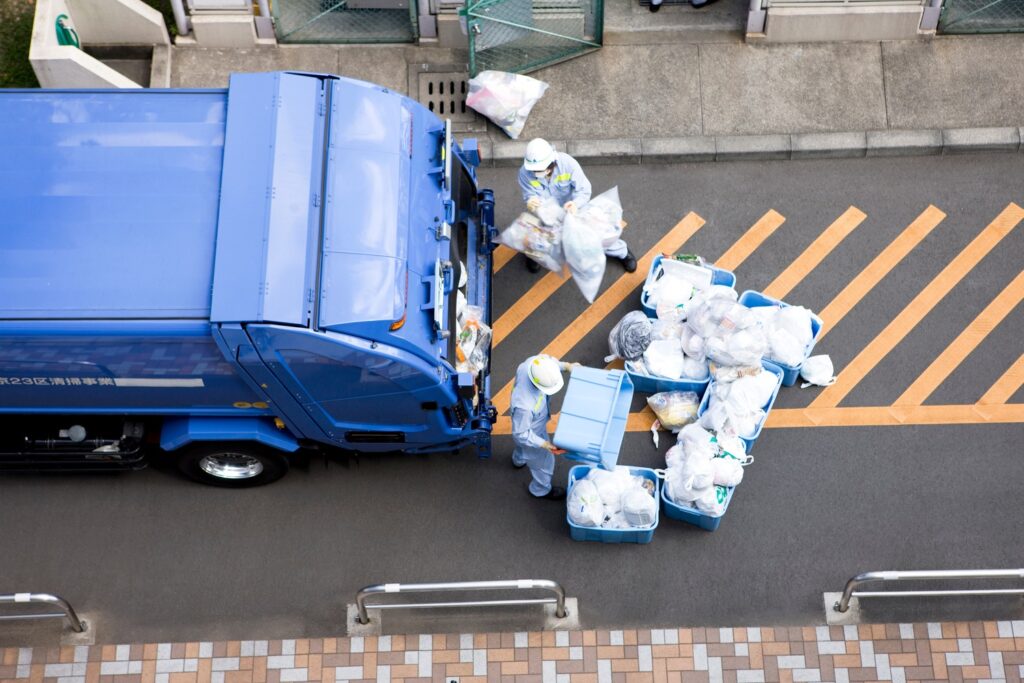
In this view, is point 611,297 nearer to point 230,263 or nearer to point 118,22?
point 230,263

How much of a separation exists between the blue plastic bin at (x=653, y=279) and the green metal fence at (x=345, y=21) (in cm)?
342

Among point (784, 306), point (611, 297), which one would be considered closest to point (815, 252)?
point (784, 306)

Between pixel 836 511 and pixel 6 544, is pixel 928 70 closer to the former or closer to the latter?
pixel 836 511

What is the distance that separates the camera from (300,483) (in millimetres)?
9531

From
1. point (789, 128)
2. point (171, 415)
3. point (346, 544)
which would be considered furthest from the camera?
point (789, 128)

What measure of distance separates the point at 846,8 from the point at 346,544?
6785 millimetres

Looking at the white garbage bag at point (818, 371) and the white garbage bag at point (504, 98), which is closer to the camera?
the white garbage bag at point (818, 371)

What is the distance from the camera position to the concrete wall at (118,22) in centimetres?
1093

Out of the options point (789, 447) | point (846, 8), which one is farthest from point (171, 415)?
point (846, 8)

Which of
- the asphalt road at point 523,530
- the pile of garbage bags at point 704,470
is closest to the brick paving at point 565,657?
the asphalt road at point 523,530

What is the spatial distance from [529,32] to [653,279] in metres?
2.72

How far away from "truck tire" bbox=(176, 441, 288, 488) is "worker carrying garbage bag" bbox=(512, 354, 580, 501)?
1910 millimetres

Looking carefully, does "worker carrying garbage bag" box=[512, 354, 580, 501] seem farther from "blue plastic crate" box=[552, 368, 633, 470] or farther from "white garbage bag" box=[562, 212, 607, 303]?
"white garbage bag" box=[562, 212, 607, 303]

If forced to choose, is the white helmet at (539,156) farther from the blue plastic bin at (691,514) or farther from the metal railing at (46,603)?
the metal railing at (46,603)
